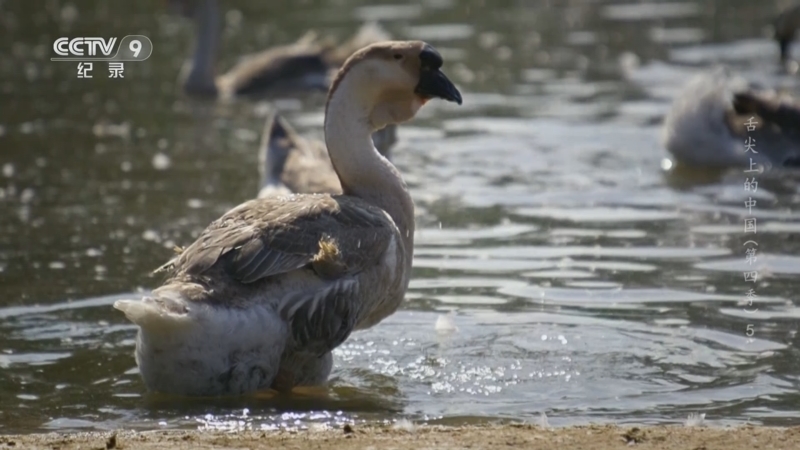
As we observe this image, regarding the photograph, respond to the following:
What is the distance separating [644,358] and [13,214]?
5748mm

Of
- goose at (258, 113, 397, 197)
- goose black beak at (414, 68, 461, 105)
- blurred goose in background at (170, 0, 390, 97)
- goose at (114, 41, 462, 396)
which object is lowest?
goose at (114, 41, 462, 396)

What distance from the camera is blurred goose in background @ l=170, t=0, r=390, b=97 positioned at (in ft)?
55.9

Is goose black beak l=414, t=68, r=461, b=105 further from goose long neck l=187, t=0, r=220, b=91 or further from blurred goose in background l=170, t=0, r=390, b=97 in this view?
goose long neck l=187, t=0, r=220, b=91

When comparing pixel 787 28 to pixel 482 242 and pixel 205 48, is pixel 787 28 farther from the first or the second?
pixel 482 242

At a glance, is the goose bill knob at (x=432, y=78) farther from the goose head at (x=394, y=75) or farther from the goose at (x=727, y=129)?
the goose at (x=727, y=129)

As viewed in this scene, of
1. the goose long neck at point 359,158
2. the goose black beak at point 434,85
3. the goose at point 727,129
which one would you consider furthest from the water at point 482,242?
the goose black beak at point 434,85

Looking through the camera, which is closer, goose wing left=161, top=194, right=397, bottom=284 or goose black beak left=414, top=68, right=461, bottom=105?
goose wing left=161, top=194, right=397, bottom=284

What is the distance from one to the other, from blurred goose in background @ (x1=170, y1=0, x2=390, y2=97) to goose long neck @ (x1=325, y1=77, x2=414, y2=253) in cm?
914

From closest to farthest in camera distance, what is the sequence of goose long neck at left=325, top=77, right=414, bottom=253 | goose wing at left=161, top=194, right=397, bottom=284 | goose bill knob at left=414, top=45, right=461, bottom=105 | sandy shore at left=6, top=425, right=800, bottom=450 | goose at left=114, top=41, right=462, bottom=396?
sandy shore at left=6, top=425, right=800, bottom=450 < goose at left=114, top=41, right=462, bottom=396 < goose wing at left=161, top=194, right=397, bottom=284 < goose bill knob at left=414, top=45, right=461, bottom=105 < goose long neck at left=325, top=77, right=414, bottom=253

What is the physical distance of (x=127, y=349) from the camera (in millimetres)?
7793

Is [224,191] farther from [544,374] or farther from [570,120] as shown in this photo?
[544,374]

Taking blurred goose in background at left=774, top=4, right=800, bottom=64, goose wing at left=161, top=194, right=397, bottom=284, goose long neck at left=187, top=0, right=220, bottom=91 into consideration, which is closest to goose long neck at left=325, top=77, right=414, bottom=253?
goose wing at left=161, top=194, right=397, bottom=284

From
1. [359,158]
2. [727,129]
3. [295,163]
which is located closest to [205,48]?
[295,163]

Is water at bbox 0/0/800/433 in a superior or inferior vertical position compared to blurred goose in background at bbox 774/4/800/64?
inferior
